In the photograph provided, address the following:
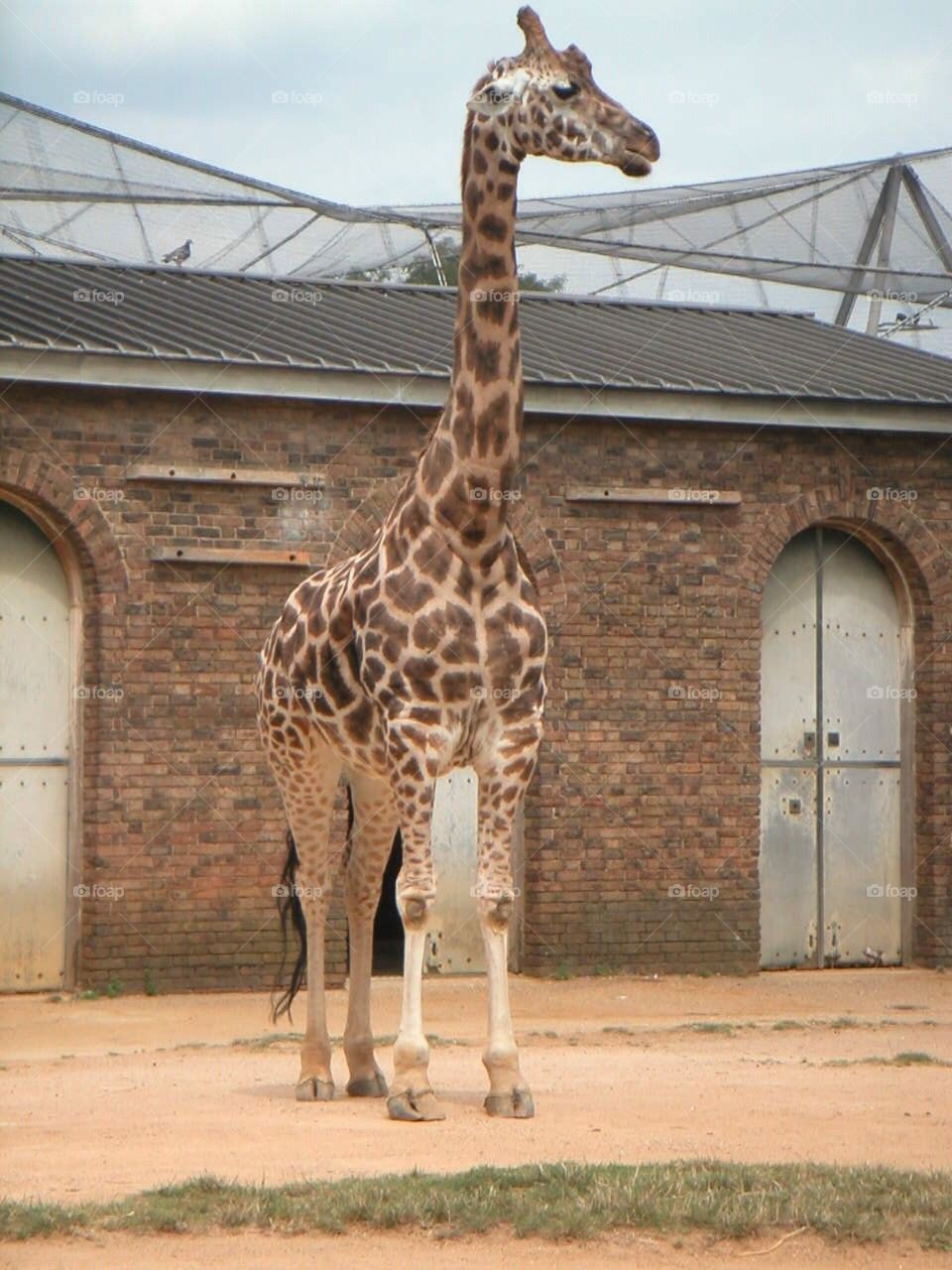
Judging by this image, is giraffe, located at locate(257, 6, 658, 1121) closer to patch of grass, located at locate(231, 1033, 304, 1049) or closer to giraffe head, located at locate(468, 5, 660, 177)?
giraffe head, located at locate(468, 5, 660, 177)

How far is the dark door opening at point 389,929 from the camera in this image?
55.0 feet

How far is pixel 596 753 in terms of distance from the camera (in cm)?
1603

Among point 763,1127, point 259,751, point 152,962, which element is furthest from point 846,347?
point 763,1127

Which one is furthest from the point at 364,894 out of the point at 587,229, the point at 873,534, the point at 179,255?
the point at 587,229

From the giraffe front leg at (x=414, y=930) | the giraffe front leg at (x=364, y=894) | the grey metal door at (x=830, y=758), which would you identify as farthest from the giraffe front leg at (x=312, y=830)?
the grey metal door at (x=830, y=758)

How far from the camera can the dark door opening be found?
55.0ft

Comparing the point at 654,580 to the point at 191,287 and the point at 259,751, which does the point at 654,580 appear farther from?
the point at 191,287

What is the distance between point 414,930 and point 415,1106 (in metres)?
0.78

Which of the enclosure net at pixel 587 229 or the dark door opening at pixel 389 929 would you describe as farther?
the enclosure net at pixel 587 229

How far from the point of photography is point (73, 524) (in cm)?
1466

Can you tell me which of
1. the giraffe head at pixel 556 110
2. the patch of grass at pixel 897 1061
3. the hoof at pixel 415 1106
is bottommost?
Answer: the patch of grass at pixel 897 1061

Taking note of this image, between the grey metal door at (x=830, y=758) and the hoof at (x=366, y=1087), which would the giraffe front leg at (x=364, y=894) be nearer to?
the hoof at (x=366, y=1087)

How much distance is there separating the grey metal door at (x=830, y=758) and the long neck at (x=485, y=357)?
808 cm

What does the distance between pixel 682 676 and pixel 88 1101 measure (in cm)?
758
